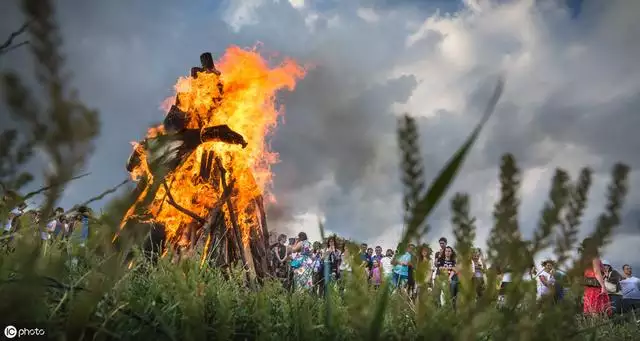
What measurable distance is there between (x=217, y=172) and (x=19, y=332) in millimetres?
6756

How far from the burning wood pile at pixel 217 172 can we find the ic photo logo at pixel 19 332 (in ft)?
19.4

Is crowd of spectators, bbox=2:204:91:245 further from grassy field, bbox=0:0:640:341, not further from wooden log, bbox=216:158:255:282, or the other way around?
wooden log, bbox=216:158:255:282

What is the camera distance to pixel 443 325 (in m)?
1.49

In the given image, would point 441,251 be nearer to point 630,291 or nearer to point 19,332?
point 630,291

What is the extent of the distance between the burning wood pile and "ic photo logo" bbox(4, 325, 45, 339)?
5917mm

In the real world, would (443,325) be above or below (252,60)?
below

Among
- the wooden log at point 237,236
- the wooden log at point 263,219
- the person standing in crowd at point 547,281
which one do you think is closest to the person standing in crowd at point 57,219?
the person standing in crowd at point 547,281

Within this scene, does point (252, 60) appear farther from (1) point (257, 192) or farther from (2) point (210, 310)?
(2) point (210, 310)

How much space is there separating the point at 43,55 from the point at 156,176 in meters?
0.31

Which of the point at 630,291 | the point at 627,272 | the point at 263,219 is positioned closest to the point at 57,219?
the point at 263,219

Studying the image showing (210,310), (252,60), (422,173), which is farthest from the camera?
(252,60)

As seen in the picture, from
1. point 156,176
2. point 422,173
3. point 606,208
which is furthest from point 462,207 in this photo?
point 156,176

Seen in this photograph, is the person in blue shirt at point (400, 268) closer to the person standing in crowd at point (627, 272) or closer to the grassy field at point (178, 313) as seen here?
the grassy field at point (178, 313)

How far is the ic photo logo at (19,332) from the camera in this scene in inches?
55.2
